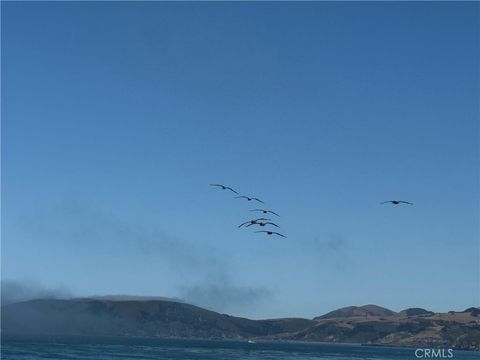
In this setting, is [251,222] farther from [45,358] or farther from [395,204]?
[45,358]

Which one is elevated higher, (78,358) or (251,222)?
(251,222)

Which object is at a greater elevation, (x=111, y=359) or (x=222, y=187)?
(x=222, y=187)

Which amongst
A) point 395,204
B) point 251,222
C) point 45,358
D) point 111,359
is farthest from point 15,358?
point 395,204

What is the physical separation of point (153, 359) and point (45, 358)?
29944 millimetres

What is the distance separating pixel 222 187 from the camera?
93.4 metres

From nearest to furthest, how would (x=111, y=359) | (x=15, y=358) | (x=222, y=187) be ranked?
(x=222, y=187), (x=15, y=358), (x=111, y=359)

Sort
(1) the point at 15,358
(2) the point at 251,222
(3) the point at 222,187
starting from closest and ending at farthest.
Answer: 1. (3) the point at 222,187
2. (2) the point at 251,222
3. (1) the point at 15,358

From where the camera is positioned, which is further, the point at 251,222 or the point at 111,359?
the point at 111,359

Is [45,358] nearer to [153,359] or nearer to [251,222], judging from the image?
[153,359]

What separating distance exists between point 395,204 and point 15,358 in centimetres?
11770

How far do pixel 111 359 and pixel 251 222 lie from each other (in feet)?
346

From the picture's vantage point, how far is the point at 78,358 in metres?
187

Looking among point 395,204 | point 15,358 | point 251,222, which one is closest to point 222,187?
point 251,222

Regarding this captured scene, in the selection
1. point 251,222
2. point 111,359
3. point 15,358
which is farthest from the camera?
point 111,359
